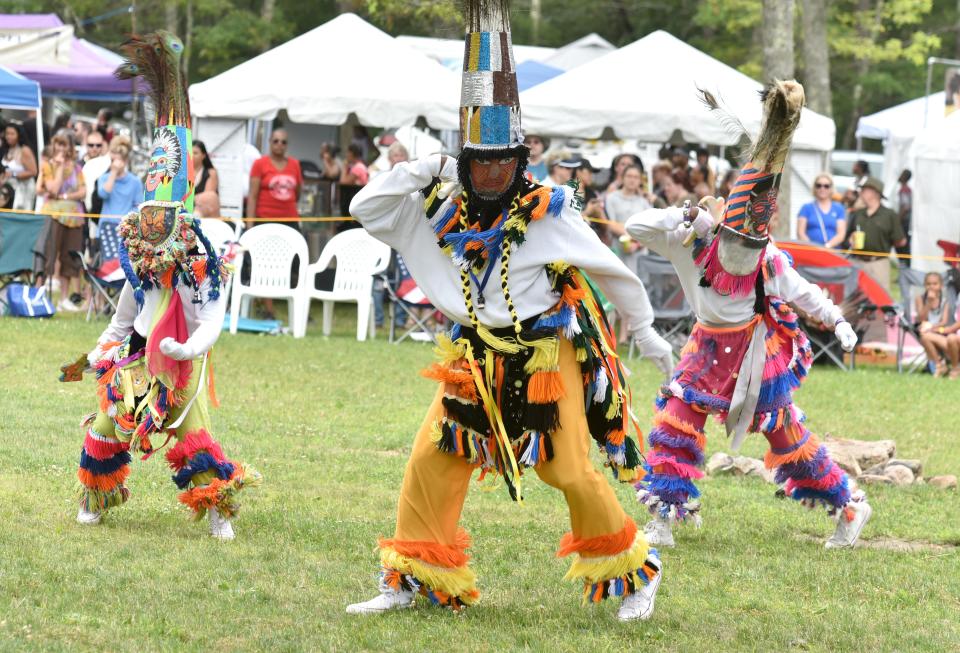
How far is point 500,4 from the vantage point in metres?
5.25

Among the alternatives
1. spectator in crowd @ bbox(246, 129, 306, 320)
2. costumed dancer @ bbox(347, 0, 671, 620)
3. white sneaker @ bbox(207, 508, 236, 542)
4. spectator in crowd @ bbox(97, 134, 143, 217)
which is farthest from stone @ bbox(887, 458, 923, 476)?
spectator in crowd @ bbox(97, 134, 143, 217)

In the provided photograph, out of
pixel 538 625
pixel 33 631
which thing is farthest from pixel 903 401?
pixel 33 631

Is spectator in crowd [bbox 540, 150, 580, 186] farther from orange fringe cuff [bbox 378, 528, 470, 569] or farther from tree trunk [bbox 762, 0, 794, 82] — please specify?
orange fringe cuff [bbox 378, 528, 470, 569]

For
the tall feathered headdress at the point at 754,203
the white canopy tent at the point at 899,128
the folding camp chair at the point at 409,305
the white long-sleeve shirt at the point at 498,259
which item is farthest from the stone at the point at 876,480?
the white canopy tent at the point at 899,128

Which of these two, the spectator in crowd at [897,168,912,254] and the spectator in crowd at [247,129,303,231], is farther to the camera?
the spectator in crowd at [897,168,912,254]

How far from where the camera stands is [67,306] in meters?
15.7

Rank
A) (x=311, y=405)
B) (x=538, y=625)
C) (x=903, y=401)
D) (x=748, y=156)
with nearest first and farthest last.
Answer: (x=538, y=625) < (x=748, y=156) < (x=311, y=405) < (x=903, y=401)

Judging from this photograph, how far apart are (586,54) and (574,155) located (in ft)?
15.2

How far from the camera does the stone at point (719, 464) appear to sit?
9211 millimetres

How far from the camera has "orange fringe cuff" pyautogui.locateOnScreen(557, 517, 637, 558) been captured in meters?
5.48

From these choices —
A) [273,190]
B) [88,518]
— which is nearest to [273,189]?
[273,190]

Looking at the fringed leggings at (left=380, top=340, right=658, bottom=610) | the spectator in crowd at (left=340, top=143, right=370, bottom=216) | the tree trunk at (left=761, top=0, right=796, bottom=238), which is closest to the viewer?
the fringed leggings at (left=380, top=340, right=658, bottom=610)

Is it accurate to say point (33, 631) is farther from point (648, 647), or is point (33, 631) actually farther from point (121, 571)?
point (648, 647)

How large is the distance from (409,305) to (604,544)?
32.0ft
